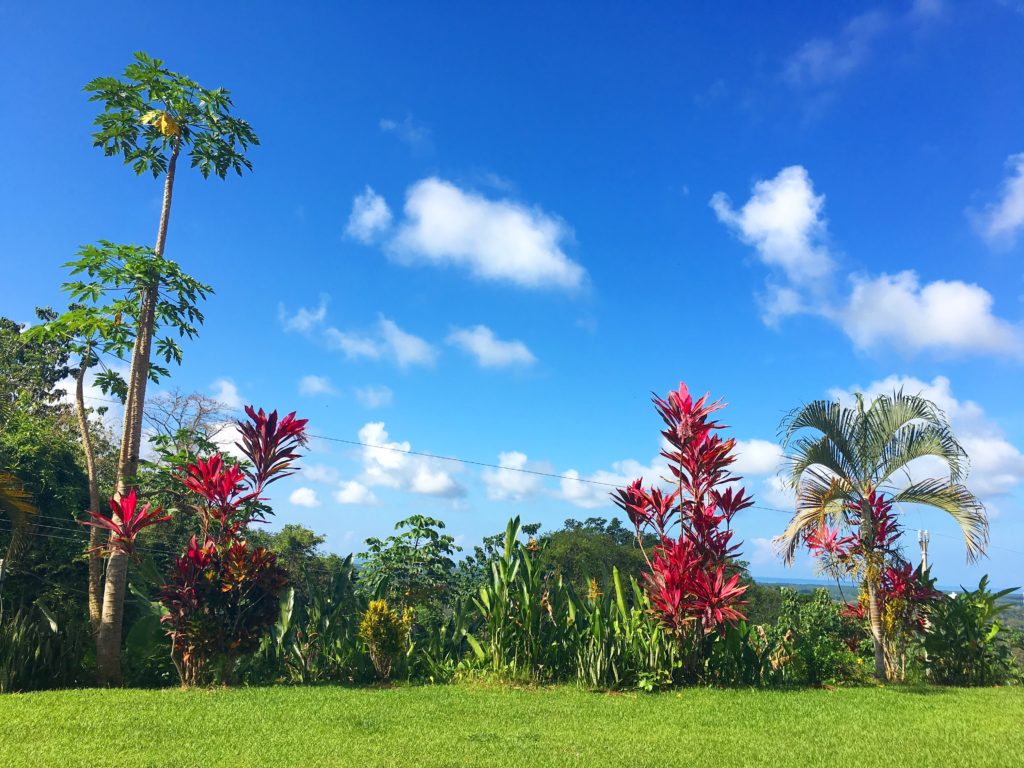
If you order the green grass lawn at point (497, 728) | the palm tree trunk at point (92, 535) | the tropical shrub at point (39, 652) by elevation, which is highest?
the palm tree trunk at point (92, 535)

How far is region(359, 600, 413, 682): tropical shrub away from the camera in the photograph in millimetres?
7871

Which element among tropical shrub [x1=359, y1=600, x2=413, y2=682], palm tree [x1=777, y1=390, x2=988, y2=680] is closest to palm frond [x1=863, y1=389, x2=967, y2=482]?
palm tree [x1=777, y1=390, x2=988, y2=680]

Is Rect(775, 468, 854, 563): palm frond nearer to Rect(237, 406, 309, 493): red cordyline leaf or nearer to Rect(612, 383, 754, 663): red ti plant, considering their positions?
Rect(612, 383, 754, 663): red ti plant

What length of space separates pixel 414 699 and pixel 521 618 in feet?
5.53

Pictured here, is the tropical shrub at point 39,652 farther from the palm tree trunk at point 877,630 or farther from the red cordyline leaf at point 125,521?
the palm tree trunk at point 877,630

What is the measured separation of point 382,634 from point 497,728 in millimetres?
2743

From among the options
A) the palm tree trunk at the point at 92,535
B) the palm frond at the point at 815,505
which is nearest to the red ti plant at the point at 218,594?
the palm tree trunk at the point at 92,535

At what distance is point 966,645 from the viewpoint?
348 inches

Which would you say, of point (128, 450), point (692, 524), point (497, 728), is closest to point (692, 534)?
point (692, 524)

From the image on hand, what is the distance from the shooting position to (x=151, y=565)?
7719 millimetres

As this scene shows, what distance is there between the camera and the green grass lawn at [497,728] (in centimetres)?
464

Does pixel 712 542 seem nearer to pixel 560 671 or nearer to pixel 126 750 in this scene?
pixel 560 671

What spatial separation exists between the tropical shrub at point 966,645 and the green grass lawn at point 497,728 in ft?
5.52

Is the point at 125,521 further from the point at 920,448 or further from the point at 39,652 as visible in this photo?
the point at 920,448
